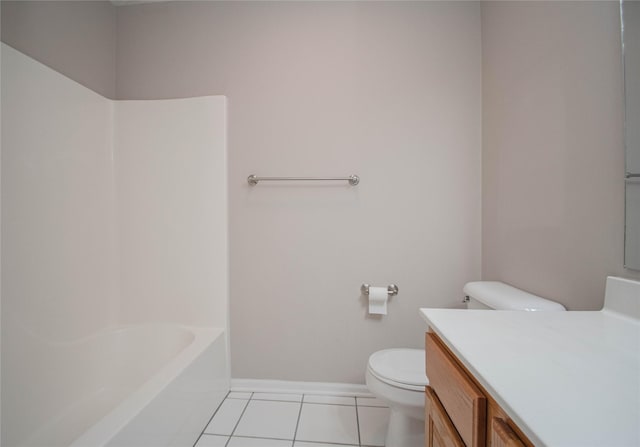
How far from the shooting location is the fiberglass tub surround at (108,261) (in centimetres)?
114

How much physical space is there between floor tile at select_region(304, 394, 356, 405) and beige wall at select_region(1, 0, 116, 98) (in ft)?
7.48

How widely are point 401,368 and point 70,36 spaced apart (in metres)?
2.44

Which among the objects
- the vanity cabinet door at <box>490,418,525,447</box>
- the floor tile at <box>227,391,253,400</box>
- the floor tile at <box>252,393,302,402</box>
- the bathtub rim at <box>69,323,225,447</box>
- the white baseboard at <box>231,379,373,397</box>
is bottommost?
the floor tile at <box>227,391,253,400</box>

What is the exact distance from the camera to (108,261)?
1.64 metres

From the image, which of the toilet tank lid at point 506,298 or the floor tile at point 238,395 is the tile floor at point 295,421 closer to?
the floor tile at point 238,395

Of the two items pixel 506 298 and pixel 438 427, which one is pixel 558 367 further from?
pixel 506 298

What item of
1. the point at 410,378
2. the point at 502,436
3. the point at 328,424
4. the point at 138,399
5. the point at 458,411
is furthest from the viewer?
the point at 328,424

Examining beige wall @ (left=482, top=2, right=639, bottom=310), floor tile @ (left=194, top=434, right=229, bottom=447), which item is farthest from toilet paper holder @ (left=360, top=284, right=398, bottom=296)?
floor tile @ (left=194, top=434, right=229, bottom=447)

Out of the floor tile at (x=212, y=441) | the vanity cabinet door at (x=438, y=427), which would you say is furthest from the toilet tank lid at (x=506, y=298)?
the floor tile at (x=212, y=441)

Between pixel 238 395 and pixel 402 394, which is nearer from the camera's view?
pixel 402 394

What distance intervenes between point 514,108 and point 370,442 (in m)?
1.76

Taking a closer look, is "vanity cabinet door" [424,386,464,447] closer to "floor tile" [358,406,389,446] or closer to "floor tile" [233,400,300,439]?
"floor tile" [358,406,389,446]

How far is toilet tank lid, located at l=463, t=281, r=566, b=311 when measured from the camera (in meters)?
1.01

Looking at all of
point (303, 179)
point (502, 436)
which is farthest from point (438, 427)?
point (303, 179)
